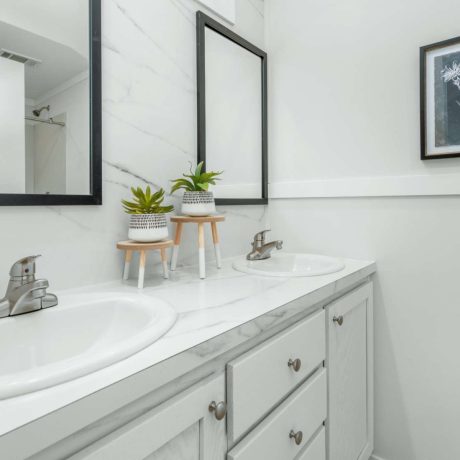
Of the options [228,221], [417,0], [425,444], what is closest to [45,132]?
[228,221]

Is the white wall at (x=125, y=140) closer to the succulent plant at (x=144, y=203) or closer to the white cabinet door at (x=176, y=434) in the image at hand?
the succulent plant at (x=144, y=203)

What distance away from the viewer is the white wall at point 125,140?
92 centimetres

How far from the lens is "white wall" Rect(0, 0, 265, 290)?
0.92 meters

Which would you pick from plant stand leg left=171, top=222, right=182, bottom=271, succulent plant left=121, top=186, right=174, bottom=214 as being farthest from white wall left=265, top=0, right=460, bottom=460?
succulent plant left=121, top=186, right=174, bottom=214

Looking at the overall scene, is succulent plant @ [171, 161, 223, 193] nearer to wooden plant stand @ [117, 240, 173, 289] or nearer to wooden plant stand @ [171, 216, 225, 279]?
wooden plant stand @ [171, 216, 225, 279]

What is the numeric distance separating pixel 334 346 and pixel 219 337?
60 cm

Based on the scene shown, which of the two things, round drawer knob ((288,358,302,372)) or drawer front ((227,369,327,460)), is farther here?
round drawer knob ((288,358,302,372))

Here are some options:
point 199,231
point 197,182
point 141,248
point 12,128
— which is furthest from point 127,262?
point 12,128

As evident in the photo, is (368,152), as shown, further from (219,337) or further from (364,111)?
(219,337)

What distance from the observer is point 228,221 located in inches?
60.1

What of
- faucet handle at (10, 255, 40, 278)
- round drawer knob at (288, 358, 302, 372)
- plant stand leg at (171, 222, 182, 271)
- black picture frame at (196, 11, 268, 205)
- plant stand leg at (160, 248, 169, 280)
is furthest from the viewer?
black picture frame at (196, 11, 268, 205)

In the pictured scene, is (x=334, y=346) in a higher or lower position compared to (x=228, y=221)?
lower

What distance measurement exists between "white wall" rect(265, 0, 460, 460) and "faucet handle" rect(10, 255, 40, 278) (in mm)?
1158

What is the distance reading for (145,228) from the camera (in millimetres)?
1012
